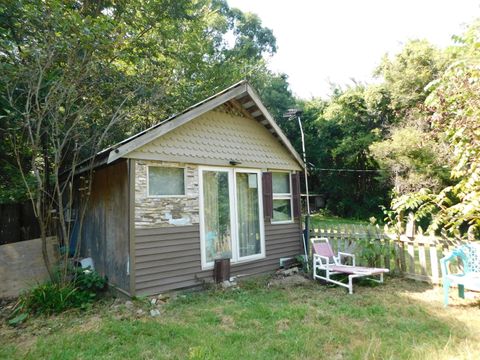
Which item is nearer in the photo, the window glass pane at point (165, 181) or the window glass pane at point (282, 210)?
the window glass pane at point (165, 181)

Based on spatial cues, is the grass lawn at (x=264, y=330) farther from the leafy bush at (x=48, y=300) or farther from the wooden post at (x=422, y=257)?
the wooden post at (x=422, y=257)

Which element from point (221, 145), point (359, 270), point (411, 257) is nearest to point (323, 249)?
point (359, 270)

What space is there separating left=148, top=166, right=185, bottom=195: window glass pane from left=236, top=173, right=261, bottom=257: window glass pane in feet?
4.84

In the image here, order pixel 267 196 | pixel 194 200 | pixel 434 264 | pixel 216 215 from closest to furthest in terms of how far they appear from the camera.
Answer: pixel 434 264 → pixel 194 200 → pixel 216 215 → pixel 267 196

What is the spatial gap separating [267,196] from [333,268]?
2175 mm

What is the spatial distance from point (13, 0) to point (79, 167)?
337cm

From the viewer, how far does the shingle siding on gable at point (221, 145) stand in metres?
5.94

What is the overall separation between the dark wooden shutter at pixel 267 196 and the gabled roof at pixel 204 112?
3.84ft

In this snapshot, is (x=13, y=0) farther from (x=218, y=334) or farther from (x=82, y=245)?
(x=218, y=334)

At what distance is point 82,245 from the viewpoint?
7.02 m

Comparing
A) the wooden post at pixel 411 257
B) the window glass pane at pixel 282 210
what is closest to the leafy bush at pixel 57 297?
the window glass pane at pixel 282 210

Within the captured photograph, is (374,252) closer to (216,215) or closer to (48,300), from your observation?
(216,215)

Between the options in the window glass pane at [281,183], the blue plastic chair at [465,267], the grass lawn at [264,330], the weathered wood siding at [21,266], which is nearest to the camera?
the grass lawn at [264,330]

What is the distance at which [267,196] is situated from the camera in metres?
7.43
